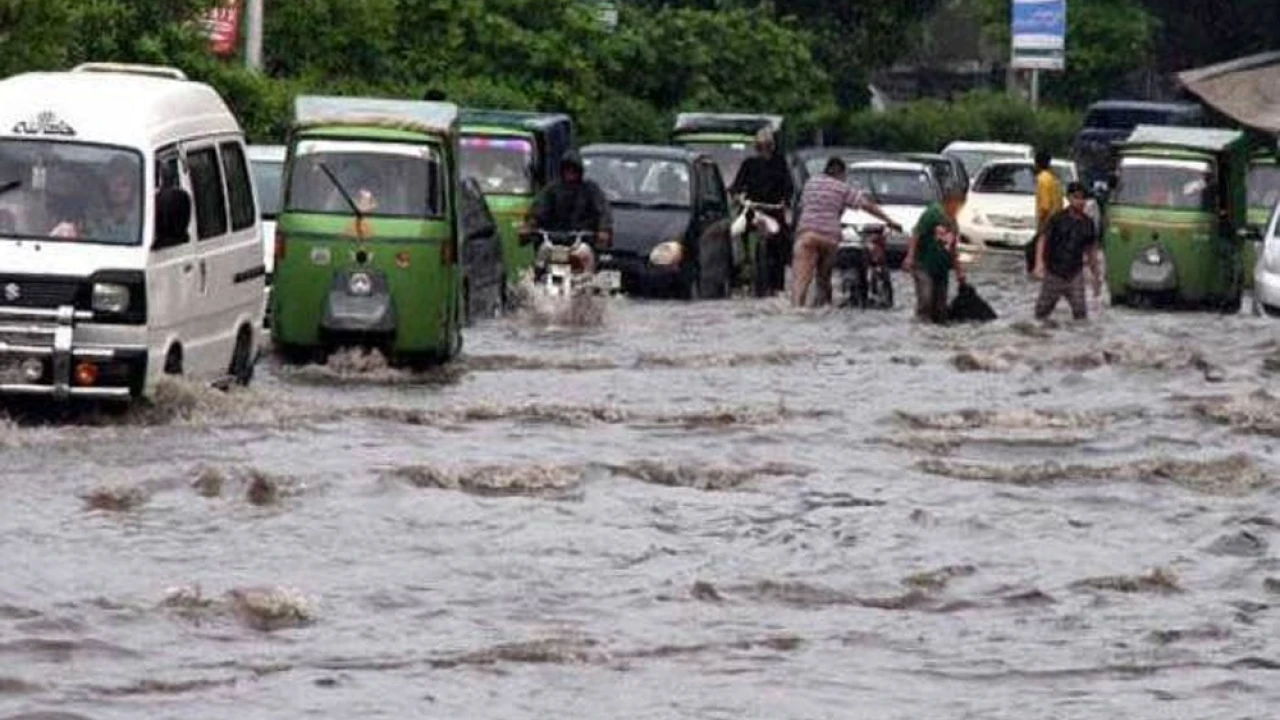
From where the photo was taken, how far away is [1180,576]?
17.2 m

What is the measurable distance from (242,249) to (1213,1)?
56.7m

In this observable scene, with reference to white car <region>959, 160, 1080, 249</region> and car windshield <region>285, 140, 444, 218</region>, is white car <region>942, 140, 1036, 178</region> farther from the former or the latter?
car windshield <region>285, 140, 444, 218</region>

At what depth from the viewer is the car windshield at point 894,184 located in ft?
157

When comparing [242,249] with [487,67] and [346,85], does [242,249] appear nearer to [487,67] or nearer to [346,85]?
[346,85]

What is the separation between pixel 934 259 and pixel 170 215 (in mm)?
13588

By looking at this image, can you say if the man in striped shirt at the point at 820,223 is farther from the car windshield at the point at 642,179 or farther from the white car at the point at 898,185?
the white car at the point at 898,185

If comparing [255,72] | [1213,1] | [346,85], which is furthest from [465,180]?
[1213,1]

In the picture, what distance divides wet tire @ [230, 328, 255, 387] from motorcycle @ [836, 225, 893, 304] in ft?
44.0

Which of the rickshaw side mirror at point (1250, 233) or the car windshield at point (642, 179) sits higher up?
the car windshield at point (642, 179)

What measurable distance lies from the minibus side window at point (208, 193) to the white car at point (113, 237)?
1cm

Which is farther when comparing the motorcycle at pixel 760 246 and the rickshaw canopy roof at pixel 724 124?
the rickshaw canopy roof at pixel 724 124

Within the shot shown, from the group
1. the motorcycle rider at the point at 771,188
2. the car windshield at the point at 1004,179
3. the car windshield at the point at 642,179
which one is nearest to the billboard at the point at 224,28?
the car windshield at the point at 642,179

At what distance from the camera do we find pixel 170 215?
20.8 metres

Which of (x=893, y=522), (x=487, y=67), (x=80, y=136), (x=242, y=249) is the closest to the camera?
(x=893, y=522)
